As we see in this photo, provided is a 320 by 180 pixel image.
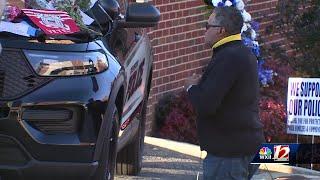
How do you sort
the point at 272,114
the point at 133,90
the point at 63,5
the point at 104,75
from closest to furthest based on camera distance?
the point at 104,75, the point at 63,5, the point at 133,90, the point at 272,114

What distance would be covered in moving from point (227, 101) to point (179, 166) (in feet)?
11.9

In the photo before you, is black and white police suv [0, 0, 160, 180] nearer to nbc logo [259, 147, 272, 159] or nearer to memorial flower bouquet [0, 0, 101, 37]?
memorial flower bouquet [0, 0, 101, 37]


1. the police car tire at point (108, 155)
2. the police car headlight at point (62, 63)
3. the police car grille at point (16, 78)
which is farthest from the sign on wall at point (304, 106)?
the police car grille at point (16, 78)

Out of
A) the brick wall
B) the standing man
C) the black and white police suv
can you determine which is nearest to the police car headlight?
the black and white police suv

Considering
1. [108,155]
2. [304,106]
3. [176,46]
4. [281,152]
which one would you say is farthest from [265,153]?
[176,46]

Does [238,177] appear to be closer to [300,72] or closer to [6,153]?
[6,153]

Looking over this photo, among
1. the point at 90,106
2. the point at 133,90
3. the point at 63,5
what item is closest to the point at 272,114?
the point at 133,90

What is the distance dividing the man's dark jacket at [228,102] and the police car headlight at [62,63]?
80cm

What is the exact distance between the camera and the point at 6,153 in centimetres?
559

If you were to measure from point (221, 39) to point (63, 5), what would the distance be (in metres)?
1.71

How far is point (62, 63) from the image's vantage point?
5746 millimetres

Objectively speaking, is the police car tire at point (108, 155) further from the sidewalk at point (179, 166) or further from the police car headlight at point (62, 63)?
the sidewalk at point (179, 166)

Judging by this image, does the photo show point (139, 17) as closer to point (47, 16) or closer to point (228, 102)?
point (47, 16)

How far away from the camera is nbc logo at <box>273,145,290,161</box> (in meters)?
7.70
